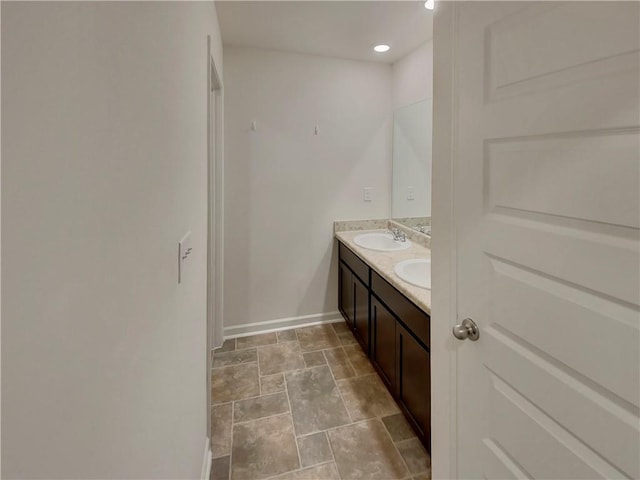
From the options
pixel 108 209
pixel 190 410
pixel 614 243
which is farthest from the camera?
pixel 190 410

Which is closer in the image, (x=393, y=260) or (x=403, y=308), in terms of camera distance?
(x=403, y=308)

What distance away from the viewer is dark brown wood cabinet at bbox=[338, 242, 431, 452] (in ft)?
5.27

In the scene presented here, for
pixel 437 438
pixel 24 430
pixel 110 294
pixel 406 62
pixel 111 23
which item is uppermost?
pixel 406 62

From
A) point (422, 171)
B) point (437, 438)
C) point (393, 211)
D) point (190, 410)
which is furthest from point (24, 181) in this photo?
point (393, 211)

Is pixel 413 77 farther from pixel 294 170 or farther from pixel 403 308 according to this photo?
pixel 403 308

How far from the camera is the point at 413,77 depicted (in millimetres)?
2758

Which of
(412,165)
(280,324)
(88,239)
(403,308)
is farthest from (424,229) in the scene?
(88,239)

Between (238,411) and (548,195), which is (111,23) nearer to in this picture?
(548,195)

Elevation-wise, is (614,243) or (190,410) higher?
(614,243)

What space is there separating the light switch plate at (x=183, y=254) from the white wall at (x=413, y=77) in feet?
7.44

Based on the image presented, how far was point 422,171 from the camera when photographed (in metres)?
2.76

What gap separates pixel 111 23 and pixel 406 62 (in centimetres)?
284

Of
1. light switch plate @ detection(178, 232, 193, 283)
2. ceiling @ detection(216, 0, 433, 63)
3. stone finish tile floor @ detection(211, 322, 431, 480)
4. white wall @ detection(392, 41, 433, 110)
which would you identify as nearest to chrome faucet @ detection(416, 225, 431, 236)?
white wall @ detection(392, 41, 433, 110)

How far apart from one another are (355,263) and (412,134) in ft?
4.21
